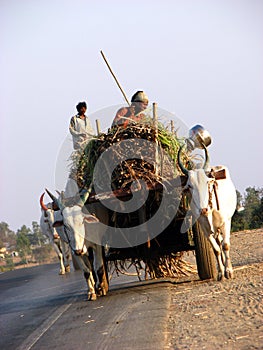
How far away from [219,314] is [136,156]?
3.32 m

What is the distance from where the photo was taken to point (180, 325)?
6457 mm

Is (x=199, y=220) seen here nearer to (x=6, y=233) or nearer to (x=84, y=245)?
(x=84, y=245)

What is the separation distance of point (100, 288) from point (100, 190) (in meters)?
1.33

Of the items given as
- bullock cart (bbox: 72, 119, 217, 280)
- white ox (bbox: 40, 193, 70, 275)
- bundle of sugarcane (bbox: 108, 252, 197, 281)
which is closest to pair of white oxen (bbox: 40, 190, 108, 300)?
bullock cart (bbox: 72, 119, 217, 280)

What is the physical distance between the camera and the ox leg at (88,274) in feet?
30.8

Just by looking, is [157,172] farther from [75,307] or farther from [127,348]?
[127,348]

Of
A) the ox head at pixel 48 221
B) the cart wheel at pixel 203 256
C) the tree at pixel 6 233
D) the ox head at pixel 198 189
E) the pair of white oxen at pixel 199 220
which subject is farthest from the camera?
the tree at pixel 6 233

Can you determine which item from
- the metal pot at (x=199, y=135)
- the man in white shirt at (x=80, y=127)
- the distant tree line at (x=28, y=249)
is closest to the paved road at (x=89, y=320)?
the metal pot at (x=199, y=135)

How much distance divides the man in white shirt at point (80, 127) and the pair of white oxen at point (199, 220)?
1191 mm

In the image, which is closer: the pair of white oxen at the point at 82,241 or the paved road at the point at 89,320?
the paved road at the point at 89,320

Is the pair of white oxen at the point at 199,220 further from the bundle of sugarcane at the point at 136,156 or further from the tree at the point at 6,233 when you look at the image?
the tree at the point at 6,233

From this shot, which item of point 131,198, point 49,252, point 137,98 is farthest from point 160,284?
point 49,252

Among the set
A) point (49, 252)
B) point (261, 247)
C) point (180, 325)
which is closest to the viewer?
point (180, 325)

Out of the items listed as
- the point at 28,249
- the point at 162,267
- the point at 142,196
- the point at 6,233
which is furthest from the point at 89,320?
the point at 6,233
